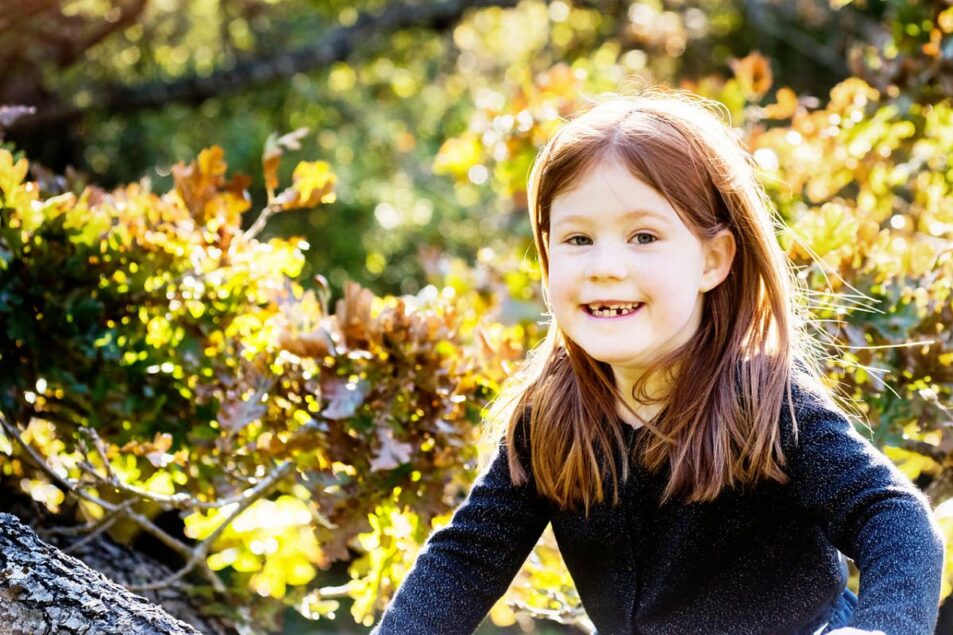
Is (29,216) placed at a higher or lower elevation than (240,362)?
higher

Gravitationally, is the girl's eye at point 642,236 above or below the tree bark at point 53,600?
above

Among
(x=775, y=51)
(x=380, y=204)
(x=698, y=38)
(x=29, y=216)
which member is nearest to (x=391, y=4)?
(x=380, y=204)

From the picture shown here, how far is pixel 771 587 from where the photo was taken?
5.67 ft

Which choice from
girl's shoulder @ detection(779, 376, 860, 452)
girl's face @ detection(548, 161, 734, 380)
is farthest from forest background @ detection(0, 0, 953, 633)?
girl's face @ detection(548, 161, 734, 380)

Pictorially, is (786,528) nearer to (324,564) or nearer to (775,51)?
(324,564)

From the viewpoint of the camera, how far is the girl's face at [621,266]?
165 centimetres

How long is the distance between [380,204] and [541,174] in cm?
485

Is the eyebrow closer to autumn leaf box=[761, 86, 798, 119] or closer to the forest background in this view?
the forest background

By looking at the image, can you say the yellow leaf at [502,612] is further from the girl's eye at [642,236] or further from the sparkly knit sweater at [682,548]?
Answer: the girl's eye at [642,236]

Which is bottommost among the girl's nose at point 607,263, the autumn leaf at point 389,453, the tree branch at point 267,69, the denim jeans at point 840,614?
the tree branch at point 267,69

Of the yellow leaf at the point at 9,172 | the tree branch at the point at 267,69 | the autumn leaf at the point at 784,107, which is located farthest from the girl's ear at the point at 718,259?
the tree branch at the point at 267,69

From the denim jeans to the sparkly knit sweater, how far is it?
15 mm

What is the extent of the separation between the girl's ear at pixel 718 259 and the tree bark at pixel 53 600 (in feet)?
3.24

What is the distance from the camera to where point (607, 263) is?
1629 mm
